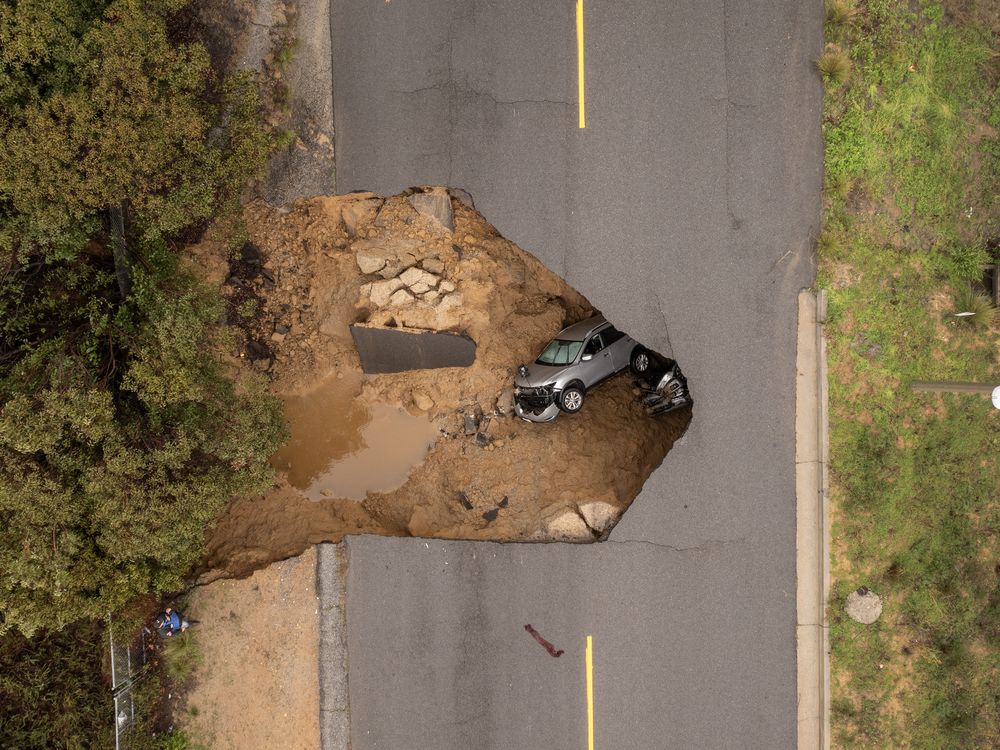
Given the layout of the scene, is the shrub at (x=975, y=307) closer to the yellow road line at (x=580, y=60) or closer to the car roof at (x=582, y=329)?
the car roof at (x=582, y=329)

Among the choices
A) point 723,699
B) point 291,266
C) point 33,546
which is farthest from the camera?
point 291,266

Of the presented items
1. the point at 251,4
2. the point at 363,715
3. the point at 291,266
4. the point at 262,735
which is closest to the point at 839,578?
the point at 363,715

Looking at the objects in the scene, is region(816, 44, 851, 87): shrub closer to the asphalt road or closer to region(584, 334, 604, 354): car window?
the asphalt road

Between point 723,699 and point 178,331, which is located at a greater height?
point 178,331

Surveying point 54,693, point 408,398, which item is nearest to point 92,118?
point 408,398

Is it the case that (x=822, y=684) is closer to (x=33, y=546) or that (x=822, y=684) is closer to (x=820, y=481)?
(x=820, y=481)

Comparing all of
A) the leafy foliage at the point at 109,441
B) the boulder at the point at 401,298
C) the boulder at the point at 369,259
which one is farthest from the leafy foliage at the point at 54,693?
the boulder at the point at 369,259
